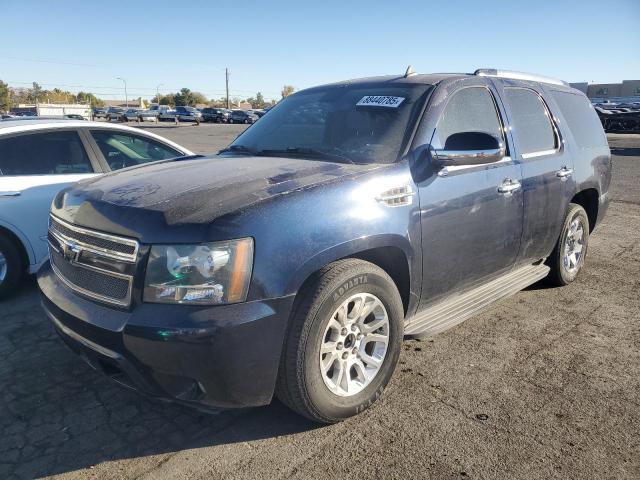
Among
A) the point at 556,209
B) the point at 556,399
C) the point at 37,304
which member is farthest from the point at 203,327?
the point at 556,209

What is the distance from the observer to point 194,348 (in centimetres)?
236

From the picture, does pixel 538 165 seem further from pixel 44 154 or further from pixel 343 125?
pixel 44 154

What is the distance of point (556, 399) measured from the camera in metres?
3.16

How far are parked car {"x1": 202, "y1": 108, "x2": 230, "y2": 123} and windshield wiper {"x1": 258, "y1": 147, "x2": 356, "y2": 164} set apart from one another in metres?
56.1

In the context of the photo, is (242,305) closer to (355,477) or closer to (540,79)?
(355,477)

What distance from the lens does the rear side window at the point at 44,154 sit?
16.0 feet

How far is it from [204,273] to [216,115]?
58.9m

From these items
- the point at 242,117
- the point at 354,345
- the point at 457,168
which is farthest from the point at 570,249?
the point at 242,117

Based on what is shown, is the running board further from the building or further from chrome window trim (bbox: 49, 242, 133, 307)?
the building

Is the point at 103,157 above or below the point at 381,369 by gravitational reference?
above

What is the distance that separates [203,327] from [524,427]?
1.83m

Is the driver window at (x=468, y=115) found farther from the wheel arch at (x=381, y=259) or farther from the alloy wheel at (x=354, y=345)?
the alloy wheel at (x=354, y=345)

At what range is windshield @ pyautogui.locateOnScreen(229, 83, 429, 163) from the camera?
11.2 feet

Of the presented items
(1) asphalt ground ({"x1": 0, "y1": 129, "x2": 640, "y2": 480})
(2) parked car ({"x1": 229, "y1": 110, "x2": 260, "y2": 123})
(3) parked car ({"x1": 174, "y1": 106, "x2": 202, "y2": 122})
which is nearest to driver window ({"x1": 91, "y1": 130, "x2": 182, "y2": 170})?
(1) asphalt ground ({"x1": 0, "y1": 129, "x2": 640, "y2": 480})
